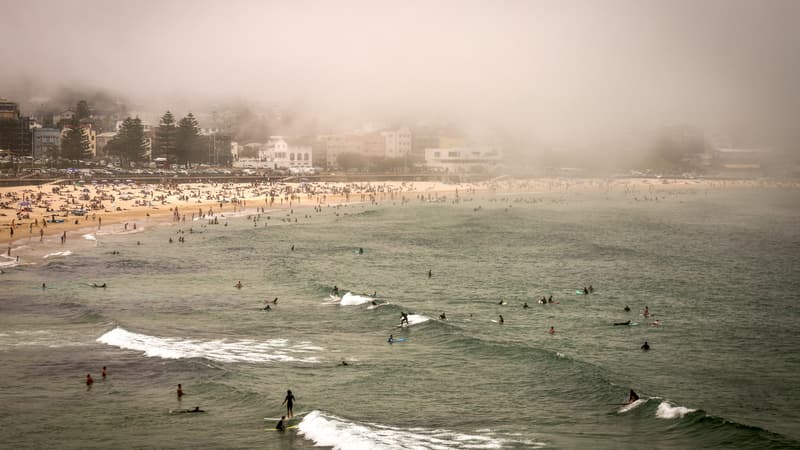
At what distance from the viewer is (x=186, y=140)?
160 m

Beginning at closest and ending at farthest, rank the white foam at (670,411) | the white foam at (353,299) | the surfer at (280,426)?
the surfer at (280,426) → the white foam at (670,411) → the white foam at (353,299)

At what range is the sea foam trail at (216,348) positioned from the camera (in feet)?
116

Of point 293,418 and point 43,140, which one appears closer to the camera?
point 293,418

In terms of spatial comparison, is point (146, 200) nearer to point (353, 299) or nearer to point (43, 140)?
point (353, 299)

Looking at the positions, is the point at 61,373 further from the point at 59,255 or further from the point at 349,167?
the point at 349,167

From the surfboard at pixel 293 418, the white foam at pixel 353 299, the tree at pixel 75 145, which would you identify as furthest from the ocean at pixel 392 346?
the tree at pixel 75 145

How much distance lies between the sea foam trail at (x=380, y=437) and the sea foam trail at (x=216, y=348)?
810cm

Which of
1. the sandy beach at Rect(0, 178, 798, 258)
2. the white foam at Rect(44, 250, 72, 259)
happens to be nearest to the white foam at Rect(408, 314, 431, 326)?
the white foam at Rect(44, 250, 72, 259)

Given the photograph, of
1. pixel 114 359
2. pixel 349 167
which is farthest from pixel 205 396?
pixel 349 167

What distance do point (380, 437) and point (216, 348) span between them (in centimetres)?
1326

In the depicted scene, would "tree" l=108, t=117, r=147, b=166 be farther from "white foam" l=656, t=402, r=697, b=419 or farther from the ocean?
"white foam" l=656, t=402, r=697, b=419

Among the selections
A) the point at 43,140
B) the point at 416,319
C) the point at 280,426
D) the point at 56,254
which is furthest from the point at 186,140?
the point at 280,426

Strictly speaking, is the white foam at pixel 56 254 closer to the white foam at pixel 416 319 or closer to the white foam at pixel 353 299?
the white foam at pixel 353 299

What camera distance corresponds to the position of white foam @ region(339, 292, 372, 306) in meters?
48.4
